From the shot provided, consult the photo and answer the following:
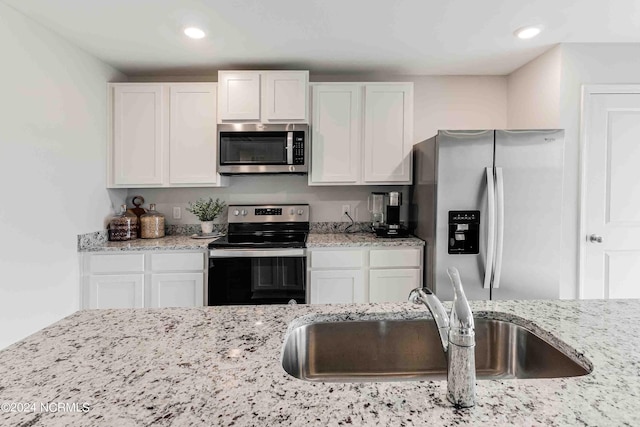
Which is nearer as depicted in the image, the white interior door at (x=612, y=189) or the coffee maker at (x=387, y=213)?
the white interior door at (x=612, y=189)

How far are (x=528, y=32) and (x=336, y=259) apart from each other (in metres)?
2.09

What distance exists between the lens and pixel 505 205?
2393 millimetres

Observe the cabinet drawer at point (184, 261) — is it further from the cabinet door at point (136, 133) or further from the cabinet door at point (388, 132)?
the cabinet door at point (388, 132)

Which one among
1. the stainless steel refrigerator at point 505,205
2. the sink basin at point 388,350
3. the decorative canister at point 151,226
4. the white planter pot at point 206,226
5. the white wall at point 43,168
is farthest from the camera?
the white planter pot at point 206,226

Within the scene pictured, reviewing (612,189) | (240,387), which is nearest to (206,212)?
(240,387)

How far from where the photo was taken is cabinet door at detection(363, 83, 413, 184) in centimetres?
290

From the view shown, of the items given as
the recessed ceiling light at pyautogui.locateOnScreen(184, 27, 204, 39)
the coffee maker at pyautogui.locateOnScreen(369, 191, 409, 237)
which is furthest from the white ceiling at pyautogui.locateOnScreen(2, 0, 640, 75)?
the coffee maker at pyautogui.locateOnScreen(369, 191, 409, 237)

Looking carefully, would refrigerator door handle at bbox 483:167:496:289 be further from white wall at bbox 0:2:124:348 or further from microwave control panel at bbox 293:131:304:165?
white wall at bbox 0:2:124:348

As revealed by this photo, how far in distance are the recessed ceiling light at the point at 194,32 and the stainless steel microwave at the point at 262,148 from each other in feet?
2.26

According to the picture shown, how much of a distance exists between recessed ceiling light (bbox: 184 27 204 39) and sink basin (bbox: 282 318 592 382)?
84.8 inches

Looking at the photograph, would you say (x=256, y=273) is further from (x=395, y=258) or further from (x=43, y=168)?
(x=43, y=168)

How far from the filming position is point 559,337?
909 millimetres

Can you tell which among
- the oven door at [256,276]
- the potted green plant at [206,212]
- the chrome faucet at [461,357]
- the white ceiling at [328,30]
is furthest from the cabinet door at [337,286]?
the chrome faucet at [461,357]

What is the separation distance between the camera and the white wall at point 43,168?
Result: 1966 mm
